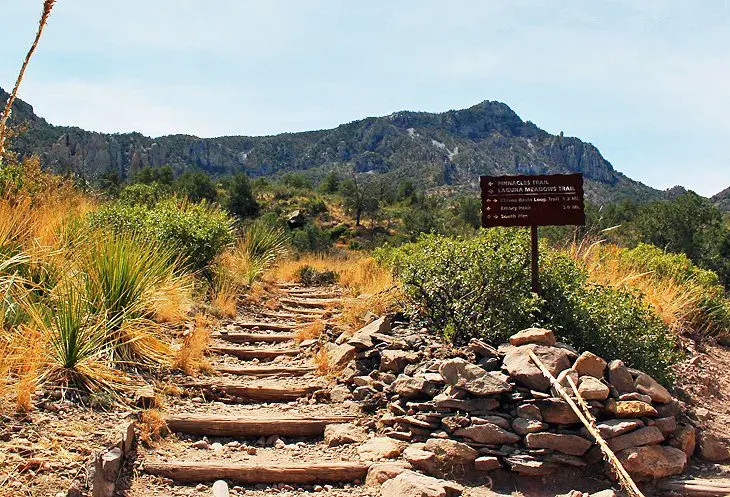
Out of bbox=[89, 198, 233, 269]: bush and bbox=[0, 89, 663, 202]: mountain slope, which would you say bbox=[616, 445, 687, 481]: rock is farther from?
bbox=[0, 89, 663, 202]: mountain slope

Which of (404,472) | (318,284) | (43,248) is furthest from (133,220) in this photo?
(404,472)

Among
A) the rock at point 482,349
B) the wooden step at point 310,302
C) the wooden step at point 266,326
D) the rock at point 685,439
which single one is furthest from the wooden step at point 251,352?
the rock at point 685,439

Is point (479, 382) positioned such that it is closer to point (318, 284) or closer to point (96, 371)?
Answer: point (96, 371)

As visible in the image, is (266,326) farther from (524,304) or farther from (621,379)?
(621,379)

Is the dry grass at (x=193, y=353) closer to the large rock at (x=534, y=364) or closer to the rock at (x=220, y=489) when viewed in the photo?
the rock at (x=220, y=489)

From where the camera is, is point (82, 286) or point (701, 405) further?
point (701, 405)

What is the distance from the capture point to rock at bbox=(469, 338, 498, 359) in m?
4.98

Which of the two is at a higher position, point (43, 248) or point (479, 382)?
point (43, 248)

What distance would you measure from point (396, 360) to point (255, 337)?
2.68 metres

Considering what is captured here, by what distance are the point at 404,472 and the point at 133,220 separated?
640 cm

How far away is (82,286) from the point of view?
502 cm

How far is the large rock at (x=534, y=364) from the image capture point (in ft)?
15.0

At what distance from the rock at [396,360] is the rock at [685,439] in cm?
221

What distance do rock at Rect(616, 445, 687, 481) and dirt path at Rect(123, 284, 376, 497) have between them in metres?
1.92
